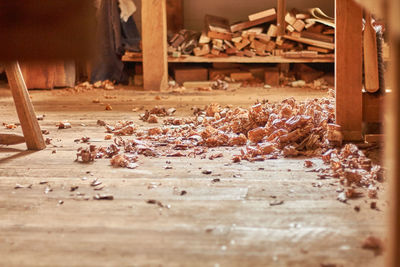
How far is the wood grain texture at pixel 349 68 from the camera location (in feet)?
7.80

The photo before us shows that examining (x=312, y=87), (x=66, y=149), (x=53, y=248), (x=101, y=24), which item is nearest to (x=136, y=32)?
(x=101, y=24)

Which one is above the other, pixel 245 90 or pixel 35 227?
pixel 245 90

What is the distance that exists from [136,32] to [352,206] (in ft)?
12.2

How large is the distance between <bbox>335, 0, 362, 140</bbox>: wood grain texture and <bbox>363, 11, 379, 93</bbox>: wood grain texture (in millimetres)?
33

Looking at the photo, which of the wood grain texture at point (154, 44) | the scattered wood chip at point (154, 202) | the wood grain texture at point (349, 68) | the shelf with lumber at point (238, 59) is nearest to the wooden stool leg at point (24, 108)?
the scattered wood chip at point (154, 202)

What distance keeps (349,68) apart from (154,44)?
7.55 feet

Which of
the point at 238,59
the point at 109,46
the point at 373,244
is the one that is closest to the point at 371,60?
the point at 373,244

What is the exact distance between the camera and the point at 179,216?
5.23ft

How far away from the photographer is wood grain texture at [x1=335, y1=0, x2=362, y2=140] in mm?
2379

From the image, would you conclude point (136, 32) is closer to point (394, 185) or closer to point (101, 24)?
point (101, 24)

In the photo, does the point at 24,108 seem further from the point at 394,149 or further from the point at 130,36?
the point at 130,36

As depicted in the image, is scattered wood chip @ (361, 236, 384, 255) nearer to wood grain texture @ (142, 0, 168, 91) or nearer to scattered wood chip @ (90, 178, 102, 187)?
scattered wood chip @ (90, 178, 102, 187)

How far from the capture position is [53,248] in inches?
54.7

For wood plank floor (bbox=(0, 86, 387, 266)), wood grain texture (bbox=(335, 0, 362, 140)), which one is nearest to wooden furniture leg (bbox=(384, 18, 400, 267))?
wood plank floor (bbox=(0, 86, 387, 266))
